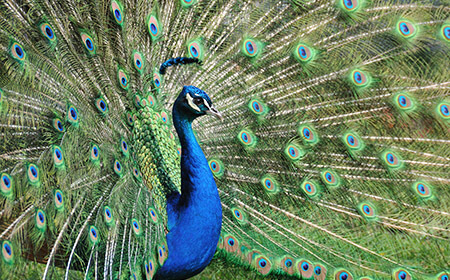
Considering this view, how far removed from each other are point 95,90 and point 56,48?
206 millimetres

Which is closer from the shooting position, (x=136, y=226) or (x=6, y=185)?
(x=6, y=185)

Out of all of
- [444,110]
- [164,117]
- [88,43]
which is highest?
[88,43]

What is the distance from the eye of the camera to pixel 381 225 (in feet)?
8.11

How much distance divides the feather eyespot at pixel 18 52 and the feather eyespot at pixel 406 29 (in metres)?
1.40

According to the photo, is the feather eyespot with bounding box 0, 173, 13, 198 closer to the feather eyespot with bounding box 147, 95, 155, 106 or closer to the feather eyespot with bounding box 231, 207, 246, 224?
the feather eyespot with bounding box 147, 95, 155, 106

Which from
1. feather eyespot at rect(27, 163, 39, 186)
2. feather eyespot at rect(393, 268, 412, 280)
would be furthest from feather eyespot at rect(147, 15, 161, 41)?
feather eyespot at rect(393, 268, 412, 280)

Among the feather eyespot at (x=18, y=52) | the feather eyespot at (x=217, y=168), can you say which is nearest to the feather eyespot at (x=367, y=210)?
the feather eyespot at (x=217, y=168)

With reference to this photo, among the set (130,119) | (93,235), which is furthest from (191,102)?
(93,235)

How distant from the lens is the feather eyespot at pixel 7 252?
1627mm

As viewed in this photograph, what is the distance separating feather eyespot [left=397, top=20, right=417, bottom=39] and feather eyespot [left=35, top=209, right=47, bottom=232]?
149 cm

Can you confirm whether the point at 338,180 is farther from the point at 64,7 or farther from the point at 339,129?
the point at 64,7

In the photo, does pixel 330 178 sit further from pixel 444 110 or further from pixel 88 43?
pixel 88 43

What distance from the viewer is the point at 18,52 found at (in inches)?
72.4

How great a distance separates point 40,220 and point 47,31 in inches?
23.5
